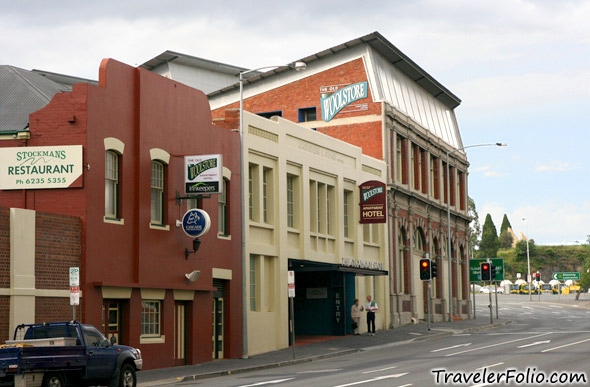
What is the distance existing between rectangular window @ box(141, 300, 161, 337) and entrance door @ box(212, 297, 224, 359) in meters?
3.84

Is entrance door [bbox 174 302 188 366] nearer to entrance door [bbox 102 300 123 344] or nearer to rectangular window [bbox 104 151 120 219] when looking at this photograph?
entrance door [bbox 102 300 123 344]

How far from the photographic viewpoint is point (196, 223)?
30.9m

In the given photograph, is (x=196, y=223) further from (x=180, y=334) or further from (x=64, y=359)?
(x=64, y=359)

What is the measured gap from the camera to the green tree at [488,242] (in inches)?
6240

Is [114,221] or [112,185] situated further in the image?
[112,185]

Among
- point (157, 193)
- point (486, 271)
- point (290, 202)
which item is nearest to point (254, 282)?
point (290, 202)

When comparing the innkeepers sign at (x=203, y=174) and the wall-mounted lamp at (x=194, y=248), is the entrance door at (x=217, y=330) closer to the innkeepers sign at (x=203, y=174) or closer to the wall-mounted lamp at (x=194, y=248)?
the wall-mounted lamp at (x=194, y=248)

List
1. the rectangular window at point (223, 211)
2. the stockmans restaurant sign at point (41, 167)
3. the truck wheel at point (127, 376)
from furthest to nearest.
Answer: the rectangular window at point (223, 211) < the stockmans restaurant sign at point (41, 167) < the truck wheel at point (127, 376)

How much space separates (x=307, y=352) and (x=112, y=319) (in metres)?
9.36

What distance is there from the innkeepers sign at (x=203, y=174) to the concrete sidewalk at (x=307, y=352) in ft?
17.3

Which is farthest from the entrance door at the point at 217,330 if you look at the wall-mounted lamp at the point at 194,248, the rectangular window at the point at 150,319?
the rectangular window at the point at 150,319

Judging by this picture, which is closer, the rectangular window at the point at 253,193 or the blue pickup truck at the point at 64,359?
the blue pickup truck at the point at 64,359

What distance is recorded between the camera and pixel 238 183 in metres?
35.4

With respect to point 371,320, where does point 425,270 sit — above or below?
above
